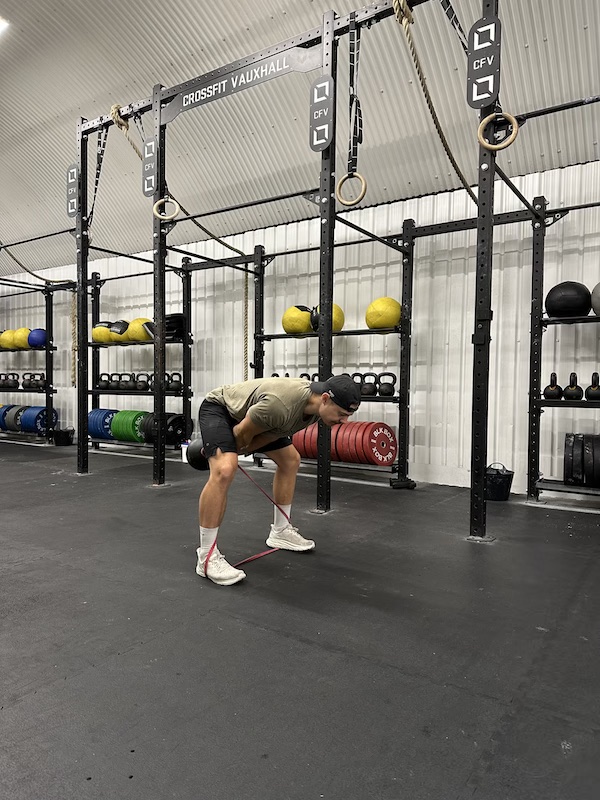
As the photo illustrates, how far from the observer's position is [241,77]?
3.94 metres

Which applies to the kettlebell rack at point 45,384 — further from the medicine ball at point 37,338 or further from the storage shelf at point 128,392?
the storage shelf at point 128,392

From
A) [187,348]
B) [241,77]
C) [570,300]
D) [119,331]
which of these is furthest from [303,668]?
[119,331]

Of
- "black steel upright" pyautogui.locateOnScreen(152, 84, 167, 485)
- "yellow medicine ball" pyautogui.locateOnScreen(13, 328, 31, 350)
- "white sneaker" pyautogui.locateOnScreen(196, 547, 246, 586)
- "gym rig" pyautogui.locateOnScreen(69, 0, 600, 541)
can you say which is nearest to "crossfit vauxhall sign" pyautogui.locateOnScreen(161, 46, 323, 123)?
"gym rig" pyautogui.locateOnScreen(69, 0, 600, 541)

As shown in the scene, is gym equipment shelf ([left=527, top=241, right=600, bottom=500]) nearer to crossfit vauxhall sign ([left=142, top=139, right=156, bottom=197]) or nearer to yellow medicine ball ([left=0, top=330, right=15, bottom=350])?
crossfit vauxhall sign ([left=142, top=139, right=156, bottom=197])

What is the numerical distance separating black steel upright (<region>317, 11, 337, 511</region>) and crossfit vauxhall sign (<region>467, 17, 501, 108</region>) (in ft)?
2.87

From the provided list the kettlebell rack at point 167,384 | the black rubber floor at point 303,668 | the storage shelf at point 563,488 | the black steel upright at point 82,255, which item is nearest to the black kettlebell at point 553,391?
the storage shelf at point 563,488

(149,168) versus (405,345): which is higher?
(149,168)

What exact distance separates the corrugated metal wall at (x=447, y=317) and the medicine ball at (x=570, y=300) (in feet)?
1.38

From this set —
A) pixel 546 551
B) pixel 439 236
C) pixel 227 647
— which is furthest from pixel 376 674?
pixel 439 236

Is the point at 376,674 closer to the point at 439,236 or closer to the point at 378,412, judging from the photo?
the point at 378,412

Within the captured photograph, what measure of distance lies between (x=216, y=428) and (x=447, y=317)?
3053 millimetres

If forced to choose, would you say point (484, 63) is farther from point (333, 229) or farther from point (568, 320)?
point (568, 320)

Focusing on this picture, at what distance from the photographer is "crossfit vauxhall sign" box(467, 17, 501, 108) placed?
2.85m

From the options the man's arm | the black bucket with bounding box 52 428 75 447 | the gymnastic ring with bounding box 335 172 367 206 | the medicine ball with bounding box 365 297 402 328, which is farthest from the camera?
the black bucket with bounding box 52 428 75 447
